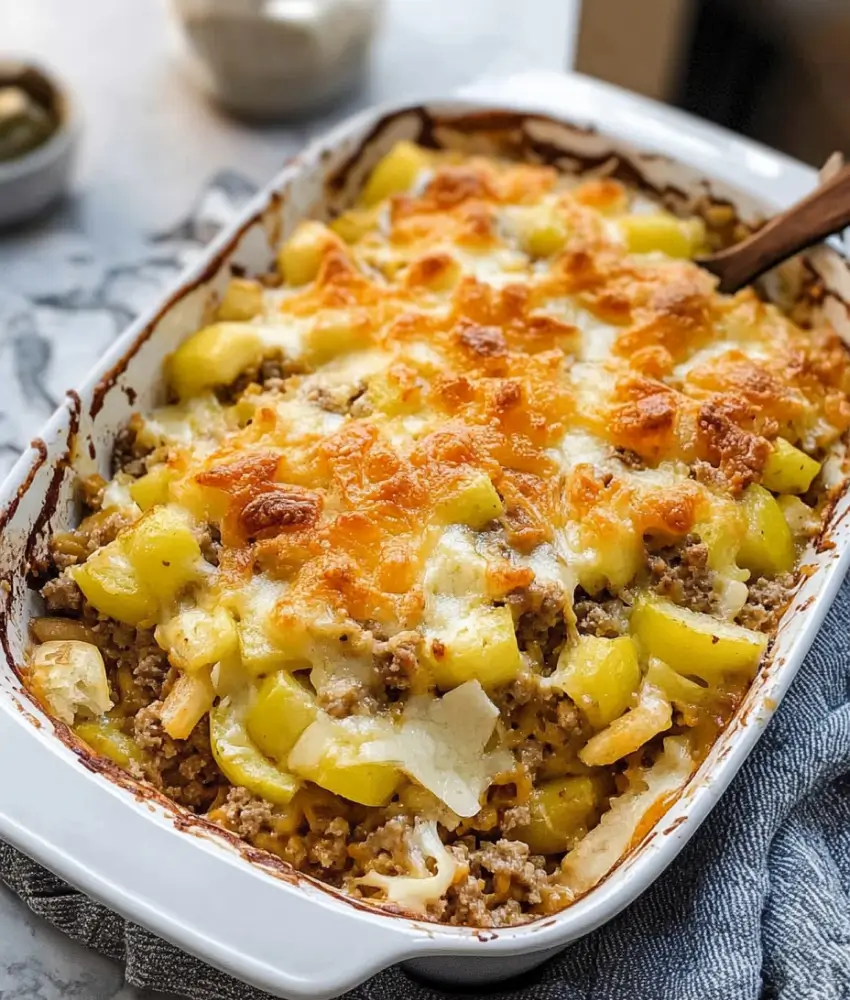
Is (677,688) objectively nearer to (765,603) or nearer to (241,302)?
(765,603)

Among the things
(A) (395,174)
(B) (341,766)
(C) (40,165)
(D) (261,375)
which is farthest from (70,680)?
(C) (40,165)

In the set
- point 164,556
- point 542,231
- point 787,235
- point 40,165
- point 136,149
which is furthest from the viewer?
point 136,149

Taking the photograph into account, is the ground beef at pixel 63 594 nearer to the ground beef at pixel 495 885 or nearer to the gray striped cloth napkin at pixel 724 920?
the gray striped cloth napkin at pixel 724 920

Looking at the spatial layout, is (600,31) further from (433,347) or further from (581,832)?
(581,832)

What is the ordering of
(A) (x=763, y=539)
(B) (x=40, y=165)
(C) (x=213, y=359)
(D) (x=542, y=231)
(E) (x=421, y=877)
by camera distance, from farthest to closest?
(B) (x=40, y=165) → (D) (x=542, y=231) → (C) (x=213, y=359) → (A) (x=763, y=539) → (E) (x=421, y=877)

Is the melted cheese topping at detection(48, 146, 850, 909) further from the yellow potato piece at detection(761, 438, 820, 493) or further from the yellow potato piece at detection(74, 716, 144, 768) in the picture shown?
the yellow potato piece at detection(74, 716, 144, 768)

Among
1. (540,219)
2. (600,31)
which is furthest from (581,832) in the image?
(600,31)
